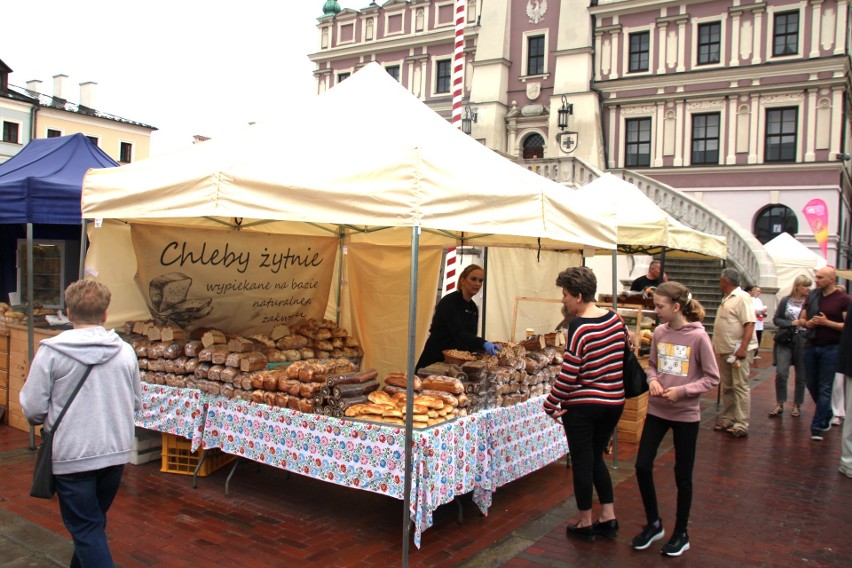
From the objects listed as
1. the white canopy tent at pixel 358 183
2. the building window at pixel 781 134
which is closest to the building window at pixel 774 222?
the building window at pixel 781 134

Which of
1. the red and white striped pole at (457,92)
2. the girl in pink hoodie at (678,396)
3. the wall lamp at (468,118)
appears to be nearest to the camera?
the girl in pink hoodie at (678,396)

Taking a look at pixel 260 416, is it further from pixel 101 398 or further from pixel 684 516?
pixel 684 516

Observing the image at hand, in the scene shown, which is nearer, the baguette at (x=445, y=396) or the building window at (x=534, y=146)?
the baguette at (x=445, y=396)

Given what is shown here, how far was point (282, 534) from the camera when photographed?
15.0ft

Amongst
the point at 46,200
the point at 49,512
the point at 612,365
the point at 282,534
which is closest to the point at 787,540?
the point at 612,365

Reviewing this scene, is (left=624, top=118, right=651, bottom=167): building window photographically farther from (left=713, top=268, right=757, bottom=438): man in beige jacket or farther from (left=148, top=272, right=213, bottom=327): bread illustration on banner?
(left=148, top=272, right=213, bottom=327): bread illustration on banner

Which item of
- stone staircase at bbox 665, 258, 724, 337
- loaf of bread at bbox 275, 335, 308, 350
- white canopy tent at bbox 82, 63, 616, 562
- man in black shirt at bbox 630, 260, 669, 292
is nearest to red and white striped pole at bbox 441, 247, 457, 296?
loaf of bread at bbox 275, 335, 308, 350

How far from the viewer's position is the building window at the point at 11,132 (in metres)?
37.5

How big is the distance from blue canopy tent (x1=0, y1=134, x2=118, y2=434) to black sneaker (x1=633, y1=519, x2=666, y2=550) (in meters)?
4.98

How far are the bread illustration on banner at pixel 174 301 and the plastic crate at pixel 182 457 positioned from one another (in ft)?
4.05

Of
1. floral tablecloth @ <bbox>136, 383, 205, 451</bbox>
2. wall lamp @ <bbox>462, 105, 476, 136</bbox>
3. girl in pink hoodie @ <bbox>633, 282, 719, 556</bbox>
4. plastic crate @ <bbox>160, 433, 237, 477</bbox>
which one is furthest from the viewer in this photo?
wall lamp @ <bbox>462, 105, 476, 136</bbox>

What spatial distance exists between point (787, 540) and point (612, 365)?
2.00 meters

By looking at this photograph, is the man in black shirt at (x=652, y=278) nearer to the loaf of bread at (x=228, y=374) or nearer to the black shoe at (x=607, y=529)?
the black shoe at (x=607, y=529)

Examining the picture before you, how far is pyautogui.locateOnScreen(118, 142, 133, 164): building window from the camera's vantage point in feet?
147
